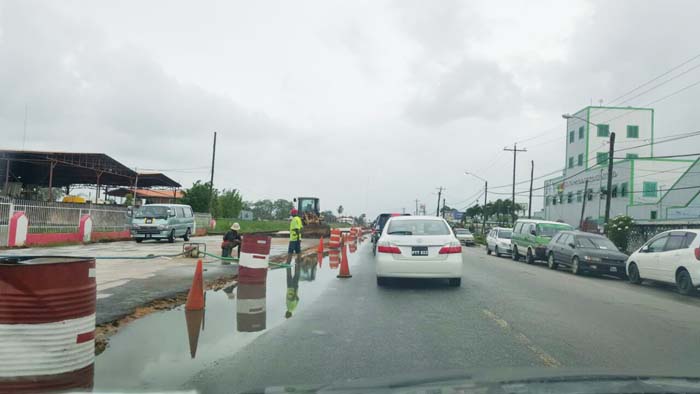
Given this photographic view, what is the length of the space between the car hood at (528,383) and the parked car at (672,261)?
9670 millimetres

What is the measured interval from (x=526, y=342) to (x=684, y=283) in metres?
8.43

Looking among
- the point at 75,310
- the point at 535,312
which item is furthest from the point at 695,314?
the point at 75,310

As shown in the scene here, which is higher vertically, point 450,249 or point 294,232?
point 450,249

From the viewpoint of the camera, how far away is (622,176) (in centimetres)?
4859

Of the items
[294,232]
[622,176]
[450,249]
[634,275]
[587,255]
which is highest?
[622,176]

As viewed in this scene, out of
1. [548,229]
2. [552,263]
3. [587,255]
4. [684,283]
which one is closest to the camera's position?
[684,283]

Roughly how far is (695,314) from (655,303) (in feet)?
4.27

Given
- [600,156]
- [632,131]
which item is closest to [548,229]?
[600,156]

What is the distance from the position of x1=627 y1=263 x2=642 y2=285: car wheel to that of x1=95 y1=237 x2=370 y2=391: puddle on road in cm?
953

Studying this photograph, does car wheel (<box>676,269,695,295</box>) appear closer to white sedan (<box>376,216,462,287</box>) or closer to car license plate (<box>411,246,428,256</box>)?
white sedan (<box>376,216,462,287</box>)

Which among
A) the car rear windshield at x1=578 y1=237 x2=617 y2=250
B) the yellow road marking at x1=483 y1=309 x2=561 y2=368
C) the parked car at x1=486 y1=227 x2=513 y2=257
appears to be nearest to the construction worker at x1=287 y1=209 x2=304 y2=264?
the car rear windshield at x1=578 y1=237 x2=617 y2=250

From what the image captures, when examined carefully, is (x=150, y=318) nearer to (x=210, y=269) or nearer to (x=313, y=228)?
(x=210, y=269)

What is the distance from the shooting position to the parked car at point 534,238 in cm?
2053

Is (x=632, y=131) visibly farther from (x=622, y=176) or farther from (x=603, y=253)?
(x=603, y=253)
